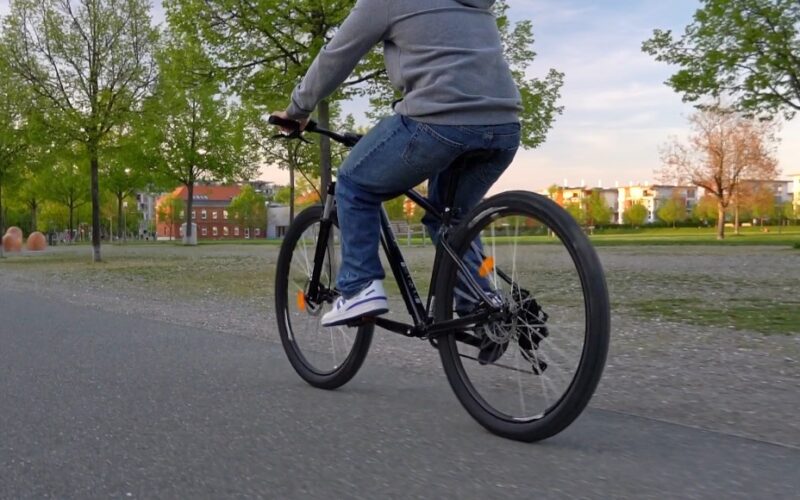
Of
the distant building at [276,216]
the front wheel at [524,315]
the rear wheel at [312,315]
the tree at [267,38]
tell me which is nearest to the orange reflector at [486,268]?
the front wheel at [524,315]

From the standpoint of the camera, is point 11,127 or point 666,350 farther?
point 11,127

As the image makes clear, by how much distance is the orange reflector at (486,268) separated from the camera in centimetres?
292

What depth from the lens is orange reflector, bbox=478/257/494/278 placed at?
2920mm

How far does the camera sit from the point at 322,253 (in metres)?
3.94

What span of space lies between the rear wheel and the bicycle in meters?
0.31

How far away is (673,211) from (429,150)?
11711cm

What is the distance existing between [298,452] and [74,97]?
20808mm

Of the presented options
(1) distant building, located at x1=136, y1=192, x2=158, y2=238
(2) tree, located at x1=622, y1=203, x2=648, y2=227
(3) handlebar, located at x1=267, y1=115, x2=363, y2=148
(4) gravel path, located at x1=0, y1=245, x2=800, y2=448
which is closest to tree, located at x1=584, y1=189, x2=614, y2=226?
(2) tree, located at x1=622, y1=203, x2=648, y2=227

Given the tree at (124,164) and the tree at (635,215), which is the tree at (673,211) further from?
the tree at (124,164)

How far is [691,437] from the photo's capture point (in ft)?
9.02

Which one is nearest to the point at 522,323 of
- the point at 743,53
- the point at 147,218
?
the point at 743,53

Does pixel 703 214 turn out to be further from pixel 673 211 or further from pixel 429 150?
pixel 429 150

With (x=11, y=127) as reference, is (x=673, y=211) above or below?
above

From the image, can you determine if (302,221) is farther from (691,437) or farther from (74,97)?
(74,97)
